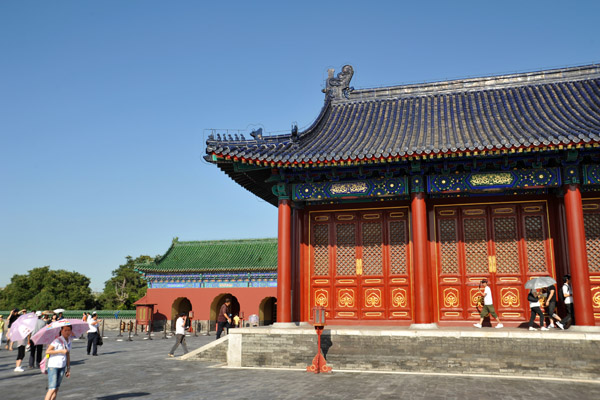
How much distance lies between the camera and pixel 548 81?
15875 mm

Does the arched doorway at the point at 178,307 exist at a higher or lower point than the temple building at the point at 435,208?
lower

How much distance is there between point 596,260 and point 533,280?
2009mm

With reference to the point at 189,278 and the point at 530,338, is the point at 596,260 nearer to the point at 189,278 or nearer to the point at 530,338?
the point at 530,338

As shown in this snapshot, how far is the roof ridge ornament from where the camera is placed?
1748 centimetres

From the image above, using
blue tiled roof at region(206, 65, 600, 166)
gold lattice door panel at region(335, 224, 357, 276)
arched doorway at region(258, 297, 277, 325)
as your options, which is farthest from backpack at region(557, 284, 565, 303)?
arched doorway at region(258, 297, 277, 325)

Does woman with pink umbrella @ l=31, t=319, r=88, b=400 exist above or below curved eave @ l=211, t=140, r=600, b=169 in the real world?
below

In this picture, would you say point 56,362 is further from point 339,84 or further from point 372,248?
point 339,84

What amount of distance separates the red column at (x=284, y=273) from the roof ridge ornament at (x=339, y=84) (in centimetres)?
622

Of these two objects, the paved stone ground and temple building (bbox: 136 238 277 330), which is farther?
temple building (bbox: 136 238 277 330)

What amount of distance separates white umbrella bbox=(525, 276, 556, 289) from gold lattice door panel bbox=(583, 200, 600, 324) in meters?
1.39

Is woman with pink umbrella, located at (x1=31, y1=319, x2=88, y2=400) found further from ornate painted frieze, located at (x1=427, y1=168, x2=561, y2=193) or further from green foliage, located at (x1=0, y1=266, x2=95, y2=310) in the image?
green foliage, located at (x1=0, y1=266, x2=95, y2=310)

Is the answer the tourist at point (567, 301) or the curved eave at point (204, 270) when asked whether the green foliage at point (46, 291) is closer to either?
the curved eave at point (204, 270)

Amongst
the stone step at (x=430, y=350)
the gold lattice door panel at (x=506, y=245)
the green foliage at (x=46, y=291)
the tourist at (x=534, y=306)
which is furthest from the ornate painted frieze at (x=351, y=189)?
the green foliage at (x=46, y=291)

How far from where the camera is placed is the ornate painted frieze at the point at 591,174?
38.9 ft
